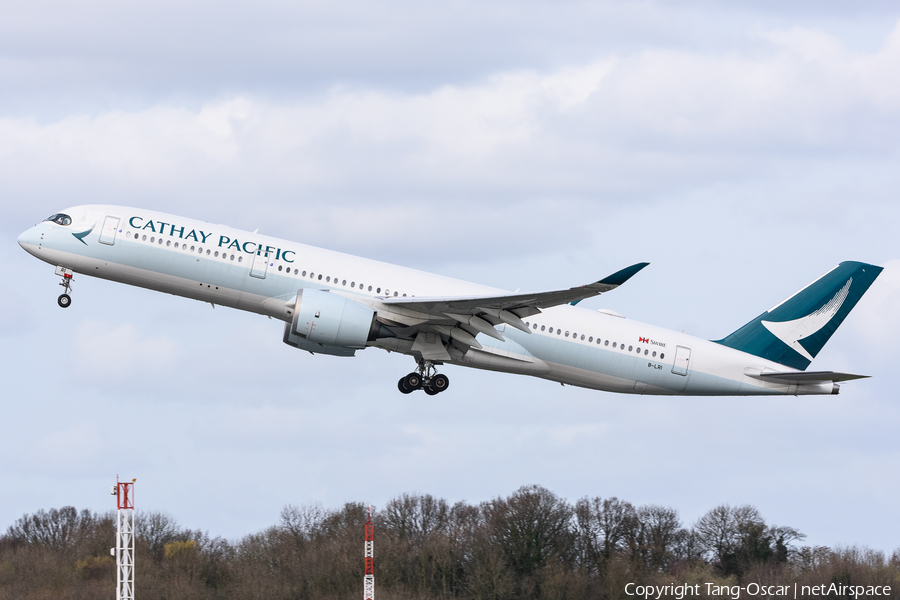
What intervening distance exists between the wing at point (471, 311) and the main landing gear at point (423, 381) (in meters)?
1.25

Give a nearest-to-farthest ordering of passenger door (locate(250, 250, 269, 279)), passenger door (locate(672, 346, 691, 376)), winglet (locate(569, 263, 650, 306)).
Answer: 1. winglet (locate(569, 263, 650, 306))
2. passenger door (locate(250, 250, 269, 279))
3. passenger door (locate(672, 346, 691, 376))

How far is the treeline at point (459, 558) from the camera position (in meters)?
77.3

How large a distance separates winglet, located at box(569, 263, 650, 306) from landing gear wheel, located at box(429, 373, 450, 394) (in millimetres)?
10295

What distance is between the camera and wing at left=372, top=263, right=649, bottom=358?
44688 millimetres

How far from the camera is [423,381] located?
164 ft

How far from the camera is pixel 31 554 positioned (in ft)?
293

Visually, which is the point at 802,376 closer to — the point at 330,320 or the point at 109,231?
the point at 330,320

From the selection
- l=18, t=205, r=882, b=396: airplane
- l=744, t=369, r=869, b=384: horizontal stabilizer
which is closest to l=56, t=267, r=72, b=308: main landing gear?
l=18, t=205, r=882, b=396: airplane

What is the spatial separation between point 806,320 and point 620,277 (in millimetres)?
16162

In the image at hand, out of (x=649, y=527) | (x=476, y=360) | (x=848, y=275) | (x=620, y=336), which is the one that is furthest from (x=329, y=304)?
(x=649, y=527)

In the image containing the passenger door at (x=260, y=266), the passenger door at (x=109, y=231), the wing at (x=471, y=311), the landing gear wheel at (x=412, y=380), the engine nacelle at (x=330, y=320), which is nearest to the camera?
the wing at (x=471, y=311)

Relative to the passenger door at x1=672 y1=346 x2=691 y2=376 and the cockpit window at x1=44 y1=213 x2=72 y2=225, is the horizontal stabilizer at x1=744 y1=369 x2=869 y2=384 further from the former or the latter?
the cockpit window at x1=44 y1=213 x2=72 y2=225

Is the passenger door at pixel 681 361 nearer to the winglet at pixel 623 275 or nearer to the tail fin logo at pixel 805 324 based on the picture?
the tail fin logo at pixel 805 324

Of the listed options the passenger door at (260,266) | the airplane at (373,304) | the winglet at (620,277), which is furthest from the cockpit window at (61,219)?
the winglet at (620,277)
